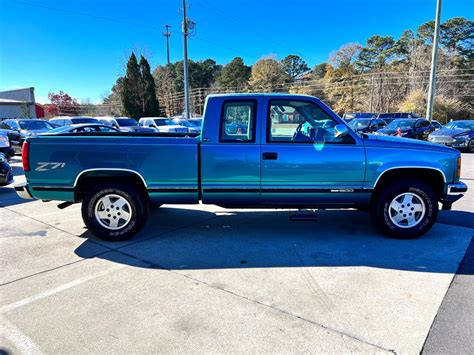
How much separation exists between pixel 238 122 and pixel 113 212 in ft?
7.11

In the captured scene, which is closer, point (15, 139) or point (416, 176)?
point (416, 176)

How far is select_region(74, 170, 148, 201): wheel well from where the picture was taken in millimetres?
4555

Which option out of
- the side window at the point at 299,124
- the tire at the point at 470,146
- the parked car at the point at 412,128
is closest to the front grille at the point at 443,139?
the tire at the point at 470,146

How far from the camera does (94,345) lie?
2.55 m

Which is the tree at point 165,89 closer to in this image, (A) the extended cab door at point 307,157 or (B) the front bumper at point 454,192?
(A) the extended cab door at point 307,157

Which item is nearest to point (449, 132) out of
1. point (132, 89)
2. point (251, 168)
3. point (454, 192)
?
point (454, 192)

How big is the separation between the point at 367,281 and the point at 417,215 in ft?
5.85

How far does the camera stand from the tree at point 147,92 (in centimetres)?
3803

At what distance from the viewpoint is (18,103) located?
4659 centimetres

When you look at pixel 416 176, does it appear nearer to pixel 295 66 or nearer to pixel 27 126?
pixel 27 126

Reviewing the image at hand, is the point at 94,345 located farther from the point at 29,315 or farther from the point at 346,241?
the point at 346,241

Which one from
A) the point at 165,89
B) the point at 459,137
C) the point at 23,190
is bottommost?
the point at 23,190

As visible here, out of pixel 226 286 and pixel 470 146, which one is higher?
pixel 470 146

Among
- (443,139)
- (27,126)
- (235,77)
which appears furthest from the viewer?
(235,77)
